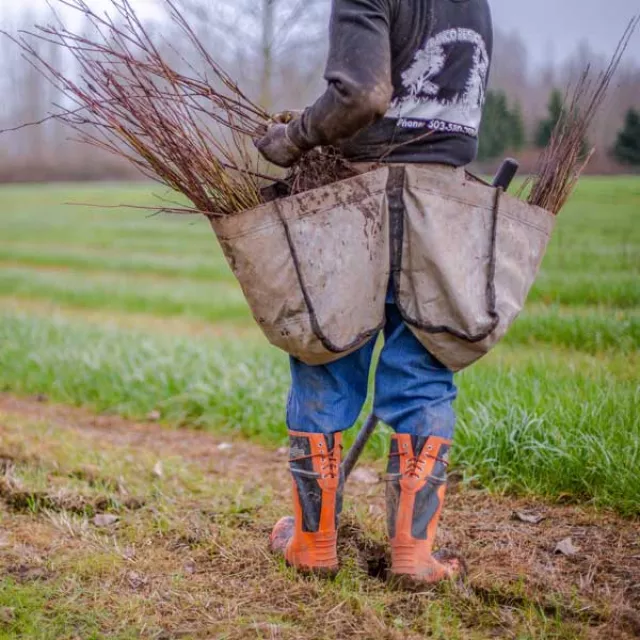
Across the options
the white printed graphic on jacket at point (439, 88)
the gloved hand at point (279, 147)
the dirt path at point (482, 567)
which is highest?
the white printed graphic on jacket at point (439, 88)

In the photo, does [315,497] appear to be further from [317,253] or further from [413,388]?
[317,253]

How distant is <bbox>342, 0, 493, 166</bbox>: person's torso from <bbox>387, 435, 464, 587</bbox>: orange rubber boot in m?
0.87

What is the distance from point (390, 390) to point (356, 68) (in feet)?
3.17

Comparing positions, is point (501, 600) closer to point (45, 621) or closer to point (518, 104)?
point (45, 621)

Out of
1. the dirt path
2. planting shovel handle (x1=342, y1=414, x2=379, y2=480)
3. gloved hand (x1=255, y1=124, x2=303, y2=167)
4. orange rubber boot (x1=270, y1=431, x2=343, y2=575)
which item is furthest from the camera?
planting shovel handle (x1=342, y1=414, x2=379, y2=480)

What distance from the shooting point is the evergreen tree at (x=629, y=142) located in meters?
4.80

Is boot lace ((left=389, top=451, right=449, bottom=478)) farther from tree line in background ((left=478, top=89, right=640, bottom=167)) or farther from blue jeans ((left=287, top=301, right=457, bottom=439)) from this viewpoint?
tree line in background ((left=478, top=89, right=640, bottom=167))

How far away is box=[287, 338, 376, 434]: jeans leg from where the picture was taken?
8.37ft

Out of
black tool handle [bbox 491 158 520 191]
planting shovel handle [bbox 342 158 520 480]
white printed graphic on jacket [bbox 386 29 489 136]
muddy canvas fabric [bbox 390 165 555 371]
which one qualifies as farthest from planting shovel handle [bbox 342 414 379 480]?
white printed graphic on jacket [bbox 386 29 489 136]

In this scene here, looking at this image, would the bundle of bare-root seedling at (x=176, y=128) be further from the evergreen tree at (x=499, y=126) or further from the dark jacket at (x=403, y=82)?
the evergreen tree at (x=499, y=126)

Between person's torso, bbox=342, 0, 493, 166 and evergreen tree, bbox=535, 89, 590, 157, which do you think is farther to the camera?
evergreen tree, bbox=535, 89, 590, 157

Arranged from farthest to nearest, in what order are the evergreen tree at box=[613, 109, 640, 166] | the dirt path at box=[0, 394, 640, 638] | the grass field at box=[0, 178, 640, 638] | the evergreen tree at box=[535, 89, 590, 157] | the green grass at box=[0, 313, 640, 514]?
the evergreen tree at box=[613, 109, 640, 166] → the evergreen tree at box=[535, 89, 590, 157] → the green grass at box=[0, 313, 640, 514] → the grass field at box=[0, 178, 640, 638] → the dirt path at box=[0, 394, 640, 638]

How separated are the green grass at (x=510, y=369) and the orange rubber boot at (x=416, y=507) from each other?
92cm

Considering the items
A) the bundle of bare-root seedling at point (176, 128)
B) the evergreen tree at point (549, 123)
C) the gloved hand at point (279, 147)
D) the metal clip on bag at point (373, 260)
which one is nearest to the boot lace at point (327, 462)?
the metal clip on bag at point (373, 260)
